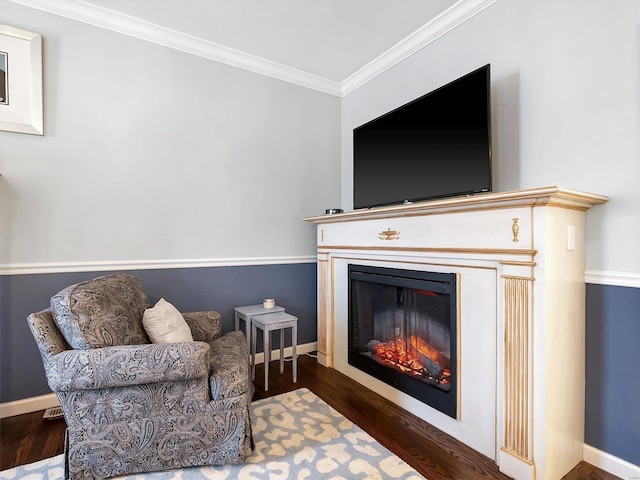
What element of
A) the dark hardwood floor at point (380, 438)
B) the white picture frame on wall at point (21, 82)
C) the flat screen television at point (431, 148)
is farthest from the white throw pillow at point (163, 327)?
the flat screen television at point (431, 148)

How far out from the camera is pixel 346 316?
2.71 m

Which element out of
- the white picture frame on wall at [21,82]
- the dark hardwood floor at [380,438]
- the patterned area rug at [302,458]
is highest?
the white picture frame on wall at [21,82]

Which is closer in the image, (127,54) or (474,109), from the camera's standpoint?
(474,109)

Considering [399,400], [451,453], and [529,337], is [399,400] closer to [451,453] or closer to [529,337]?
[451,453]

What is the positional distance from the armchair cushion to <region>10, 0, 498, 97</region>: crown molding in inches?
74.1

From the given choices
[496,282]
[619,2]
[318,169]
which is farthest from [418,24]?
[496,282]

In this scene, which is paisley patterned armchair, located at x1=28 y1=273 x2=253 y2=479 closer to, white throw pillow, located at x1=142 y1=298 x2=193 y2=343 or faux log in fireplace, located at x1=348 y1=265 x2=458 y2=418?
white throw pillow, located at x1=142 y1=298 x2=193 y2=343

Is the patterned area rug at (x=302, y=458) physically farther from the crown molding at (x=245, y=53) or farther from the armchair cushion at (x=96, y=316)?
the crown molding at (x=245, y=53)

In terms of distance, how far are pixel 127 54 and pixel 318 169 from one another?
1.80 meters

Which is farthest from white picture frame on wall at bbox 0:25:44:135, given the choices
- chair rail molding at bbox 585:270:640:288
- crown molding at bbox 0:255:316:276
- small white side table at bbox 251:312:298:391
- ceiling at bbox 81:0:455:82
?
chair rail molding at bbox 585:270:640:288

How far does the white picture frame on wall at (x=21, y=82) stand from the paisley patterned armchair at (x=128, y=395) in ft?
4.25

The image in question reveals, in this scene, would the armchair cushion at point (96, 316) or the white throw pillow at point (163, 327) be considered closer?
the armchair cushion at point (96, 316)

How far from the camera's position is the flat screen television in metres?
1.91

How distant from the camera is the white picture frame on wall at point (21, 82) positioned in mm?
2098
